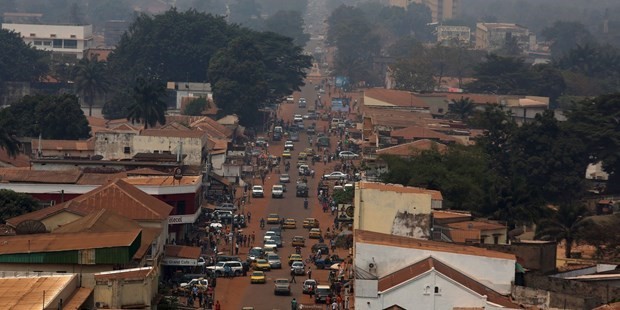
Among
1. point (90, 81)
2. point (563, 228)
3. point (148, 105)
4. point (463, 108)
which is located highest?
point (90, 81)

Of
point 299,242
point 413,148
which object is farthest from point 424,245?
point 413,148

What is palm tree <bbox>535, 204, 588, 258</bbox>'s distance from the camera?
83.8m

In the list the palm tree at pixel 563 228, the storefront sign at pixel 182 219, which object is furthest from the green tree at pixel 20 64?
the palm tree at pixel 563 228

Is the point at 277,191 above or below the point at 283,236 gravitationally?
above

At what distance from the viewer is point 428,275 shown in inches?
2475

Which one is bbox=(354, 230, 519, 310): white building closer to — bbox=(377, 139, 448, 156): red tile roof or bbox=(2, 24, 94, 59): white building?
bbox=(377, 139, 448, 156): red tile roof

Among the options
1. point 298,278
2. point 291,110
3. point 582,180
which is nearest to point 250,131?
point 291,110

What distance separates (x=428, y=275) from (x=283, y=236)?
29116mm

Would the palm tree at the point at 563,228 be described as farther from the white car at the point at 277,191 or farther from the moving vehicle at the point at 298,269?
the white car at the point at 277,191

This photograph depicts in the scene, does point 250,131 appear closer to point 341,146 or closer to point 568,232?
point 341,146

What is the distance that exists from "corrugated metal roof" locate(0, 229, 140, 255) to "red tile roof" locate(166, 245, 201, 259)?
11.1 metres

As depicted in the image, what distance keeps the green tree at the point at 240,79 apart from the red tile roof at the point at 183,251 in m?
61.1

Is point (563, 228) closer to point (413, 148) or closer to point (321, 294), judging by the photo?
point (321, 294)

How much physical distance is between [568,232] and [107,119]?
2600 inches
